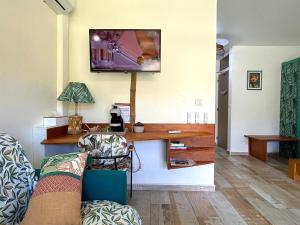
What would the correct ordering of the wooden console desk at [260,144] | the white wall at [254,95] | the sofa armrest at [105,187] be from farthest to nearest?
the white wall at [254,95], the wooden console desk at [260,144], the sofa armrest at [105,187]

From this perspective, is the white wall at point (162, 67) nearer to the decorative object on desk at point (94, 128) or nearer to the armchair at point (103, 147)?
the decorative object on desk at point (94, 128)

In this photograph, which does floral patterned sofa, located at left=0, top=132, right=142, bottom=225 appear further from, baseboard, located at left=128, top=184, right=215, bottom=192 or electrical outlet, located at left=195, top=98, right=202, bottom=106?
electrical outlet, located at left=195, top=98, right=202, bottom=106

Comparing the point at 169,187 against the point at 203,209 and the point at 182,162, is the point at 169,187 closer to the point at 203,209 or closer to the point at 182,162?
the point at 182,162

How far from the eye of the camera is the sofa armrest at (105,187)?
152 cm

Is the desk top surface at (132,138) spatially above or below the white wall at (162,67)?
below

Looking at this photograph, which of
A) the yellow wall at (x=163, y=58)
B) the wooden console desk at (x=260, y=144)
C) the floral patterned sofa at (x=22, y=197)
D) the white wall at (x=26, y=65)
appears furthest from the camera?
the wooden console desk at (x=260, y=144)

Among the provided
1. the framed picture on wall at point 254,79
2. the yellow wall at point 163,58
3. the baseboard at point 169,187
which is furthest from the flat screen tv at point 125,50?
the framed picture on wall at point 254,79

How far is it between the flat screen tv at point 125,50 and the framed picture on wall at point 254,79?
3.27m

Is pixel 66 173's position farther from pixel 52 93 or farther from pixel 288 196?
pixel 288 196

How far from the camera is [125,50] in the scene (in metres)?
2.84

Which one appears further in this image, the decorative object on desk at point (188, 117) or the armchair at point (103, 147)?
the decorative object on desk at point (188, 117)

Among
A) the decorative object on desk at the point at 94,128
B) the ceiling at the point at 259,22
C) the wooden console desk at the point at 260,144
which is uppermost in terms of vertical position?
the ceiling at the point at 259,22

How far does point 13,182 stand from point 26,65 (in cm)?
118

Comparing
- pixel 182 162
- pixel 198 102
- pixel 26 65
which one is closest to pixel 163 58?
pixel 198 102
